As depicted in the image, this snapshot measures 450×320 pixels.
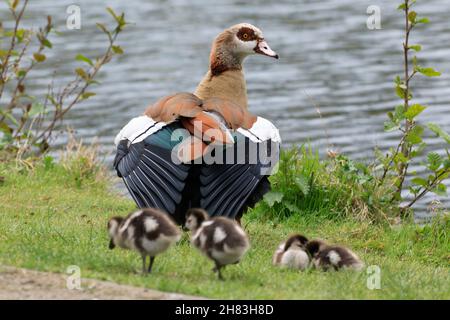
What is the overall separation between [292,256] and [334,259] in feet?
0.97

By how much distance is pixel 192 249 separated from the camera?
25.8 ft

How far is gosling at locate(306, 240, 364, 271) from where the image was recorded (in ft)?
A: 23.9

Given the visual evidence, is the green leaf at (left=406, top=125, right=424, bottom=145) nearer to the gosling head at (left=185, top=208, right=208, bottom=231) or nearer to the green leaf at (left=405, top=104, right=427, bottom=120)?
the green leaf at (left=405, top=104, right=427, bottom=120)

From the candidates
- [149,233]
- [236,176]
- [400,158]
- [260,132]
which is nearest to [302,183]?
[400,158]

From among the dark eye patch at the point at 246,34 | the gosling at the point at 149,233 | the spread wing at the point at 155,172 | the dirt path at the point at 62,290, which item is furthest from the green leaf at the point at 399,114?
the dirt path at the point at 62,290

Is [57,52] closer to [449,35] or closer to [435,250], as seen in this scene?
[449,35]

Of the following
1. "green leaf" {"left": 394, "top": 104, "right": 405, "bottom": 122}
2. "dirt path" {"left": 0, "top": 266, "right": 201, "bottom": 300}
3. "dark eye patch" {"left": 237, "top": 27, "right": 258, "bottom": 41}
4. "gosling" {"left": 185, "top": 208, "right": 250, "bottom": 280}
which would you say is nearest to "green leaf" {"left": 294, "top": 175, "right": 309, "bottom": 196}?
"green leaf" {"left": 394, "top": 104, "right": 405, "bottom": 122}

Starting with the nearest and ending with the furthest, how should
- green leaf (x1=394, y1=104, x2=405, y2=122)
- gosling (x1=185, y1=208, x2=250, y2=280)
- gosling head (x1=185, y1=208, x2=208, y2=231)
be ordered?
gosling (x1=185, y1=208, x2=250, y2=280), gosling head (x1=185, y1=208, x2=208, y2=231), green leaf (x1=394, y1=104, x2=405, y2=122)

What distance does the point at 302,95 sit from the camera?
1664 cm

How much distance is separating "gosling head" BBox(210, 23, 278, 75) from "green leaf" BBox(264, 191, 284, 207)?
1253 mm

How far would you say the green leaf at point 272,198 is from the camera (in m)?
9.69

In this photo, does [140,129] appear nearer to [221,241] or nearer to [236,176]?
[236,176]
